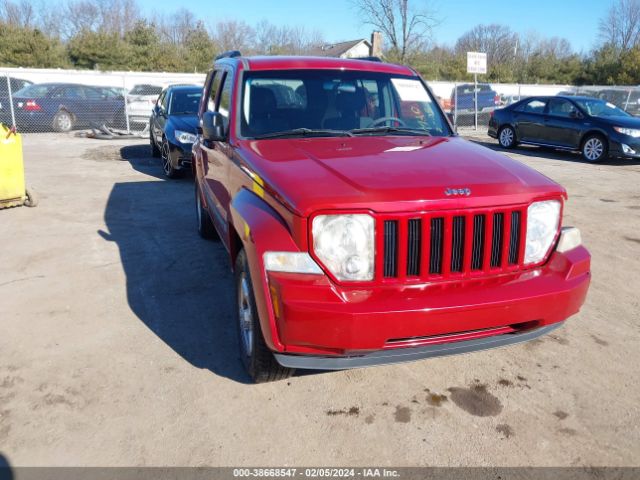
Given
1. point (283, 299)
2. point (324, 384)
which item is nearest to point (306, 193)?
point (283, 299)

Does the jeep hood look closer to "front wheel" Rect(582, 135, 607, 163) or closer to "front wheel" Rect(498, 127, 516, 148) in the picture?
"front wheel" Rect(582, 135, 607, 163)

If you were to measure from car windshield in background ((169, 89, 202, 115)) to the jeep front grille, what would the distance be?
844 centimetres

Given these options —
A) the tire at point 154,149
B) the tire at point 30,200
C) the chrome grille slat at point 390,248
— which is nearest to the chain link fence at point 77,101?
the tire at point 154,149

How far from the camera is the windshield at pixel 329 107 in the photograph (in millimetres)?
4020

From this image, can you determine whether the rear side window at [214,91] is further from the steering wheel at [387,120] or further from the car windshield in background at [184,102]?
the car windshield in background at [184,102]

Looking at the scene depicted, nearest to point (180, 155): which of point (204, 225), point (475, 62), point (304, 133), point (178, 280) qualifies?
point (204, 225)

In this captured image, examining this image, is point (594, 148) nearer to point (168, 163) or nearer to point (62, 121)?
point (168, 163)

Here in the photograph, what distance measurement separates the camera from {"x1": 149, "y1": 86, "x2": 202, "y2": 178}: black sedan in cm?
933

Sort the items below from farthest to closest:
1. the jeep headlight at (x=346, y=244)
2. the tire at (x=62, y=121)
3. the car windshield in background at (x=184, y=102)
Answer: the tire at (x=62, y=121), the car windshield in background at (x=184, y=102), the jeep headlight at (x=346, y=244)

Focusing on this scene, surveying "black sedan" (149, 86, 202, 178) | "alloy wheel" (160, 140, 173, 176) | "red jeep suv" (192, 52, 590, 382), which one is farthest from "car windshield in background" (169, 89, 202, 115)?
"red jeep suv" (192, 52, 590, 382)

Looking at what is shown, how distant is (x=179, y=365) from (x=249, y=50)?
57.7m

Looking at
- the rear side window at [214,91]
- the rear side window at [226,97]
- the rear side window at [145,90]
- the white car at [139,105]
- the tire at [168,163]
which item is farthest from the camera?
the rear side window at [145,90]

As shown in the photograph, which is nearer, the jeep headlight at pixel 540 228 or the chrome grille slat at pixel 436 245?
the chrome grille slat at pixel 436 245

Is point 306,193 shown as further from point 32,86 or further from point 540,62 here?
point 540,62
